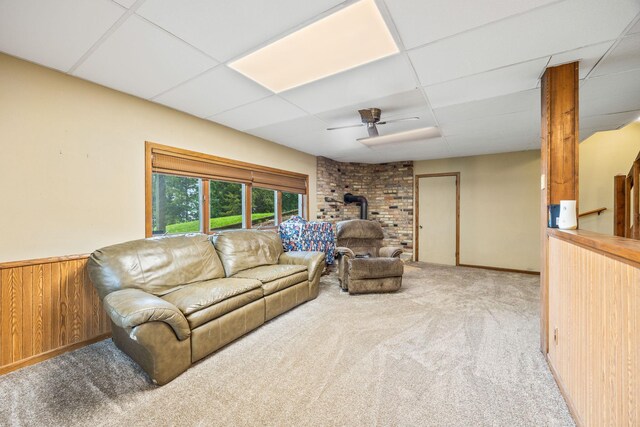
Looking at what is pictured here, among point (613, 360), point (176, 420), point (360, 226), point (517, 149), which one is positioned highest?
point (517, 149)

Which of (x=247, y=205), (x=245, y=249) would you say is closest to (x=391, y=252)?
(x=245, y=249)

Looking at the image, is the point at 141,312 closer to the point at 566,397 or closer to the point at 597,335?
the point at 597,335

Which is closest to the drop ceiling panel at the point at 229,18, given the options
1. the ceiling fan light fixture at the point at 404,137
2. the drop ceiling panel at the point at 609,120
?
the ceiling fan light fixture at the point at 404,137

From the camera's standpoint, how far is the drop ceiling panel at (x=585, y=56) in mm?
1878

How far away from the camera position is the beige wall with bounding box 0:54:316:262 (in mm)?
2068

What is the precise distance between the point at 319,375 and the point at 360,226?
312 centimetres

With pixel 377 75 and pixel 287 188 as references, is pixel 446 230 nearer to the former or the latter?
pixel 287 188

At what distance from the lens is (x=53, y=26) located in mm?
1680

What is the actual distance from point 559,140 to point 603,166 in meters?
3.90

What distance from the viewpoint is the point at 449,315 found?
2975 millimetres

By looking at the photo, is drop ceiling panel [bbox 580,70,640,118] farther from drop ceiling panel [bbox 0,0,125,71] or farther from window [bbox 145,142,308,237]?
window [bbox 145,142,308,237]

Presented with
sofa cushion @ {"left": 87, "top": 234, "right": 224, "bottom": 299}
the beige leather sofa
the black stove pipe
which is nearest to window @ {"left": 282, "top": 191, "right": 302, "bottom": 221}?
the black stove pipe

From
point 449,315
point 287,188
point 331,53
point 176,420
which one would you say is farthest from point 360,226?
point 176,420

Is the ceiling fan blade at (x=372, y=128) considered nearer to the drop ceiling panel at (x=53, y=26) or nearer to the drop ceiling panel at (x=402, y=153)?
the drop ceiling panel at (x=402, y=153)
